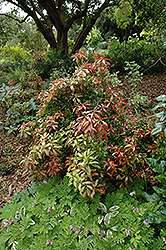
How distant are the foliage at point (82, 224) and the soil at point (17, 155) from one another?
0.49 m

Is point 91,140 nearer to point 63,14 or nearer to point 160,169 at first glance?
point 160,169

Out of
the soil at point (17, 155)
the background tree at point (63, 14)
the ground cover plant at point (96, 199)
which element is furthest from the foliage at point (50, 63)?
the ground cover plant at point (96, 199)

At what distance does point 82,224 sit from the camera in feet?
4.54

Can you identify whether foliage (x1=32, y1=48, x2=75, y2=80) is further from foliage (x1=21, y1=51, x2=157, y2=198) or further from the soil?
foliage (x1=21, y1=51, x2=157, y2=198)

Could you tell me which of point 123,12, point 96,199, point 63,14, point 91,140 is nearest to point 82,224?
point 96,199

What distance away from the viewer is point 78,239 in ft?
4.47

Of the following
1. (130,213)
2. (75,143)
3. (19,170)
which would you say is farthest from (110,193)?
(19,170)

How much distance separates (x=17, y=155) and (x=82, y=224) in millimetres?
1793

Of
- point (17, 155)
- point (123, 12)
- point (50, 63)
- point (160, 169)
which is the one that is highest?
point (50, 63)

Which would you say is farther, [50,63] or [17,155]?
[50,63]

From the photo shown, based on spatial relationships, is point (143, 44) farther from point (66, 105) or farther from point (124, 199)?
point (124, 199)

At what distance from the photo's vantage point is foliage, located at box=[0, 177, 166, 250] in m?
1.27

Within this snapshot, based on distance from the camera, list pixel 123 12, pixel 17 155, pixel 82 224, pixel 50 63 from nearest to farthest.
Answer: pixel 82 224, pixel 17 155, pixel 50 63, pixel 123 12

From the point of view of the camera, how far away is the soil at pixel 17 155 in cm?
227
